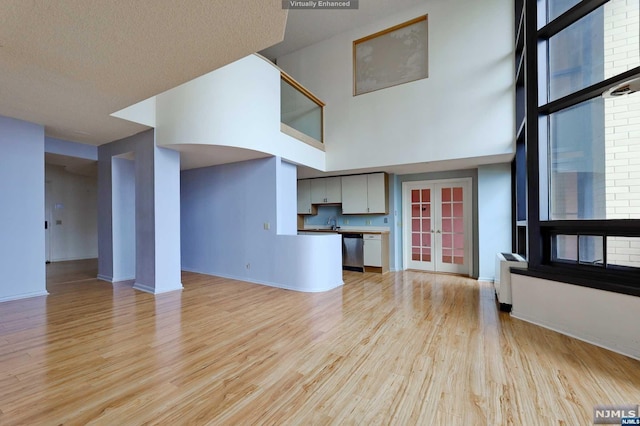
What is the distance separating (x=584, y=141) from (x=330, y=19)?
194 inches

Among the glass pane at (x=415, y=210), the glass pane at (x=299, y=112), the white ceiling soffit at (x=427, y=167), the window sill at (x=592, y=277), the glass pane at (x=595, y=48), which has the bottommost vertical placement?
the window sill at (x=592, y=277)

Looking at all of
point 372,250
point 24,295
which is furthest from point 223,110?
point 372,250

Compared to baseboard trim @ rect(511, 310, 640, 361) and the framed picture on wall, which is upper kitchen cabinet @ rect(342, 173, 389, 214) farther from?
baseboard trim @ rect(511, 310, 640, 361)

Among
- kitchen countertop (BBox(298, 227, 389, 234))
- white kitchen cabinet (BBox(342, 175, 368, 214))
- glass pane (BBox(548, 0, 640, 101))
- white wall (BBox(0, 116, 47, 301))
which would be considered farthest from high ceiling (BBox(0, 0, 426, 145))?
kitchen countertop (BBox(298, 227, 389, 234))

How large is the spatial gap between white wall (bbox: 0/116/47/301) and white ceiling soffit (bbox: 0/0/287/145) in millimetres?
942

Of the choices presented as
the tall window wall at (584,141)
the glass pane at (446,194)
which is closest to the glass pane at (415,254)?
the glass pane at (446,194)

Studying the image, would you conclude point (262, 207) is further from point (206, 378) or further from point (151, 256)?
point (206, 378)

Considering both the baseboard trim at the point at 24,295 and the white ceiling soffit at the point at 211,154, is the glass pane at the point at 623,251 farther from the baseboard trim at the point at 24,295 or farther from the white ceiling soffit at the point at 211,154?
the baseboard trim at the point at 24,295

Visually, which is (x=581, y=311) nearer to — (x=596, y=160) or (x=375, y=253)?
(x=596, y=160)

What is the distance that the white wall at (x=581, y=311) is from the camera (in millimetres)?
2332

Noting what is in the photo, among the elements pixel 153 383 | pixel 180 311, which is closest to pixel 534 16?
pixel 153 383

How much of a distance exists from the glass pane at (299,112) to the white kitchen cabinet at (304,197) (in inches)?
54.0

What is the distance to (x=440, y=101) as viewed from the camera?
15.8 feet

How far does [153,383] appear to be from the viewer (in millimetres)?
1920
